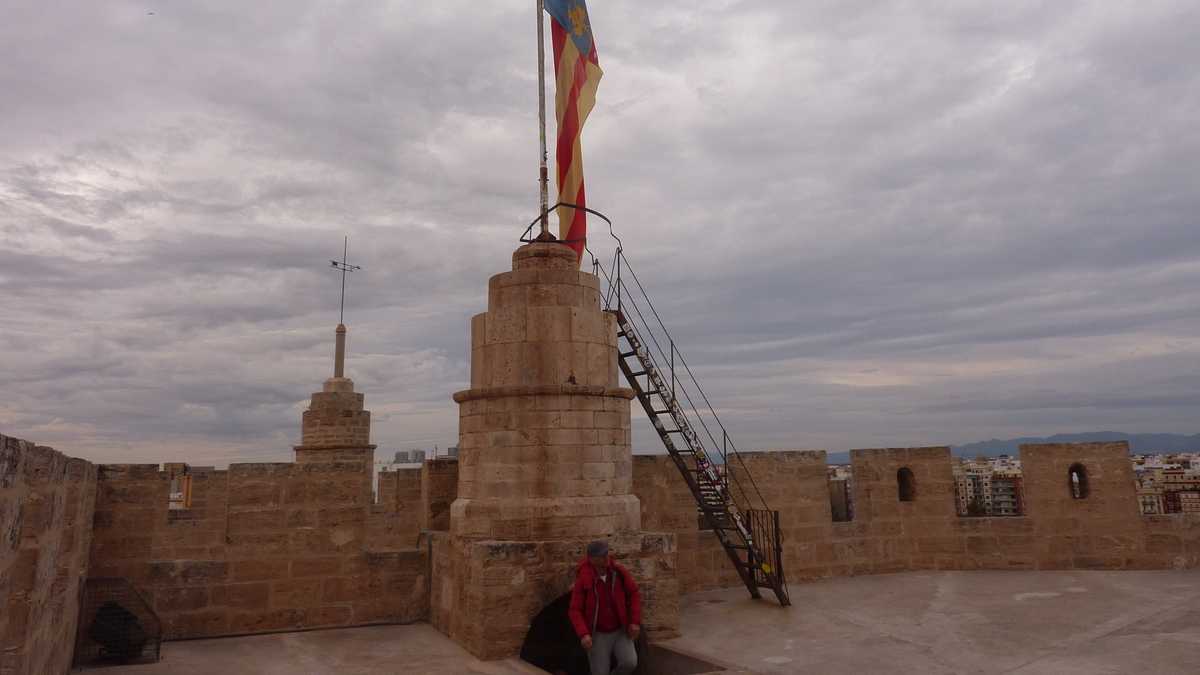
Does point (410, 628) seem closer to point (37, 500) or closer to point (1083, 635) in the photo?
point (37, 500)

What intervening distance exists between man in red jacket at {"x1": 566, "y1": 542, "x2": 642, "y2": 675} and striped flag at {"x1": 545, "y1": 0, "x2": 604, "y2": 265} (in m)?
4.84

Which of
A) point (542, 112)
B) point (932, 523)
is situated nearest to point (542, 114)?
point (542, 112)

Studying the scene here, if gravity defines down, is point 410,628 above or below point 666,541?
below

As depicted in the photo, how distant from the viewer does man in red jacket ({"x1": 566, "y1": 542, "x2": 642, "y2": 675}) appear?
253 inches

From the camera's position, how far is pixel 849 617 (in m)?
9.39

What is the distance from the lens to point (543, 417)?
8.61 meters

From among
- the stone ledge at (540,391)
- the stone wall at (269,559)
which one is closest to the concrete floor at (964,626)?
the stone ledge at (540,391)

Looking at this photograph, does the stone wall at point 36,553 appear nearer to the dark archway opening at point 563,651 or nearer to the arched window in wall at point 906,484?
the dark archway opening at point 563,651

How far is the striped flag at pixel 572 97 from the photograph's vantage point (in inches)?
411

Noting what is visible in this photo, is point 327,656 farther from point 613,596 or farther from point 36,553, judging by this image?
point 36,553

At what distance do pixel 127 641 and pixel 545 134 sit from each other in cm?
780

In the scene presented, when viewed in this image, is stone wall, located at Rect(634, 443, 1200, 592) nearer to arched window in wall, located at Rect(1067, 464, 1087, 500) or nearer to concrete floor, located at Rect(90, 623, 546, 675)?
arched window in wall, located at Rect(1067, 464, 1087, 500)

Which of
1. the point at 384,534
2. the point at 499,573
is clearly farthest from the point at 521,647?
the point at 384,534

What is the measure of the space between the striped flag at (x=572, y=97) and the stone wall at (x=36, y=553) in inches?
257
